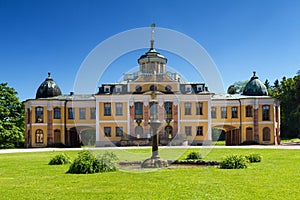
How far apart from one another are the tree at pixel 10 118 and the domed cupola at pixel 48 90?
3130mm

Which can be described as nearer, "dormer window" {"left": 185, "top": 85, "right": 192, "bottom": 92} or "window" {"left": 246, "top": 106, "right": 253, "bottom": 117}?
"window" {"left": 246, "top": 106, "right": 253, "bottom": 117}

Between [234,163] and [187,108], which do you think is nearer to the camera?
[234,163]

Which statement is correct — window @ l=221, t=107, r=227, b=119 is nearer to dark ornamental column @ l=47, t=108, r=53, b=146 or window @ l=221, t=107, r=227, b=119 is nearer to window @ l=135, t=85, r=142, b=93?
window @ l=135, t=85, r=142, b=93

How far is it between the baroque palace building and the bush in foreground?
96.2 ft

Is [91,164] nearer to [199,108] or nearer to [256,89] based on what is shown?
[199,108]

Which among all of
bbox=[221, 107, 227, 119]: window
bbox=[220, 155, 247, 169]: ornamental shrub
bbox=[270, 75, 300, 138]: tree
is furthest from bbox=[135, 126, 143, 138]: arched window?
bbox=[220, 155, 247, 169]: ornamental shrub

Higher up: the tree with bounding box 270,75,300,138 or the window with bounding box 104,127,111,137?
the tree with bounding box 270,75,300,138

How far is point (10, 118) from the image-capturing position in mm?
47312

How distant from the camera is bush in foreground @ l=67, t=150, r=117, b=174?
46.7ft

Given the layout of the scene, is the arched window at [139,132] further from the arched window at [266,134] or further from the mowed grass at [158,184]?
the mowed grass at [158,184]

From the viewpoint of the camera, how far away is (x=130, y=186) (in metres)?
11.0

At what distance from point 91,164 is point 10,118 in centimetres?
3669

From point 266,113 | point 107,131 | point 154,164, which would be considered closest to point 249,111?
point 266,113

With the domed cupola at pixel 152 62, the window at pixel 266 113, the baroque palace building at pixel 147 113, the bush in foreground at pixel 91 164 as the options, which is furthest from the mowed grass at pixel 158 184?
the domed cupola at pixel 152 62
